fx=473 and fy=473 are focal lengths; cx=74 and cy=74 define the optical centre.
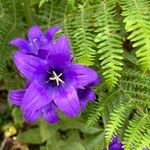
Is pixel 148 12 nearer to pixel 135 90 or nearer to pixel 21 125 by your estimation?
pixel 135 90

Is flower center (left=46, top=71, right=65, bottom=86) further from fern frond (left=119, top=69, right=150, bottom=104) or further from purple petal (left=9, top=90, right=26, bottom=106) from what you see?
fern frond (left=119, top=69, right=150, bottom=104)

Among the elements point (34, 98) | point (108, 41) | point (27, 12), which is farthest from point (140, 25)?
point (27, 12)

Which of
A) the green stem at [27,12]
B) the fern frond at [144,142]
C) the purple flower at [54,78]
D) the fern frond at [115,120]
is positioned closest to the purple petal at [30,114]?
the purple flower at [54,78]

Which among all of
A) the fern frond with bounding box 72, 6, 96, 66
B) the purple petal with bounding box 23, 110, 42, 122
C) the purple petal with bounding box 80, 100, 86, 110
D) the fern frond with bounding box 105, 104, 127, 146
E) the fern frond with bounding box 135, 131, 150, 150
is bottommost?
the fern frond with bounding box 135, 131, 150, 150

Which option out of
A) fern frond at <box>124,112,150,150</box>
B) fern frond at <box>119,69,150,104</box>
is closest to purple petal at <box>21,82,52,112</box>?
fern frond at <box>124,112,150,150</box>

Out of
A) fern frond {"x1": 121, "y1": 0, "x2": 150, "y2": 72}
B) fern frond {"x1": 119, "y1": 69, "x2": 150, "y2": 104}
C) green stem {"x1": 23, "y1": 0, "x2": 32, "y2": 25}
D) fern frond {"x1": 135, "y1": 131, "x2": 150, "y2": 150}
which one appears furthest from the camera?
green stem {"x1": 23, "y1": 0, "x2": 32, "y2": 25}

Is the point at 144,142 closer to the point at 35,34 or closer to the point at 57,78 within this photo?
the point at 57,78

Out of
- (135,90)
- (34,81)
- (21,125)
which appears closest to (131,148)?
(135,90)
